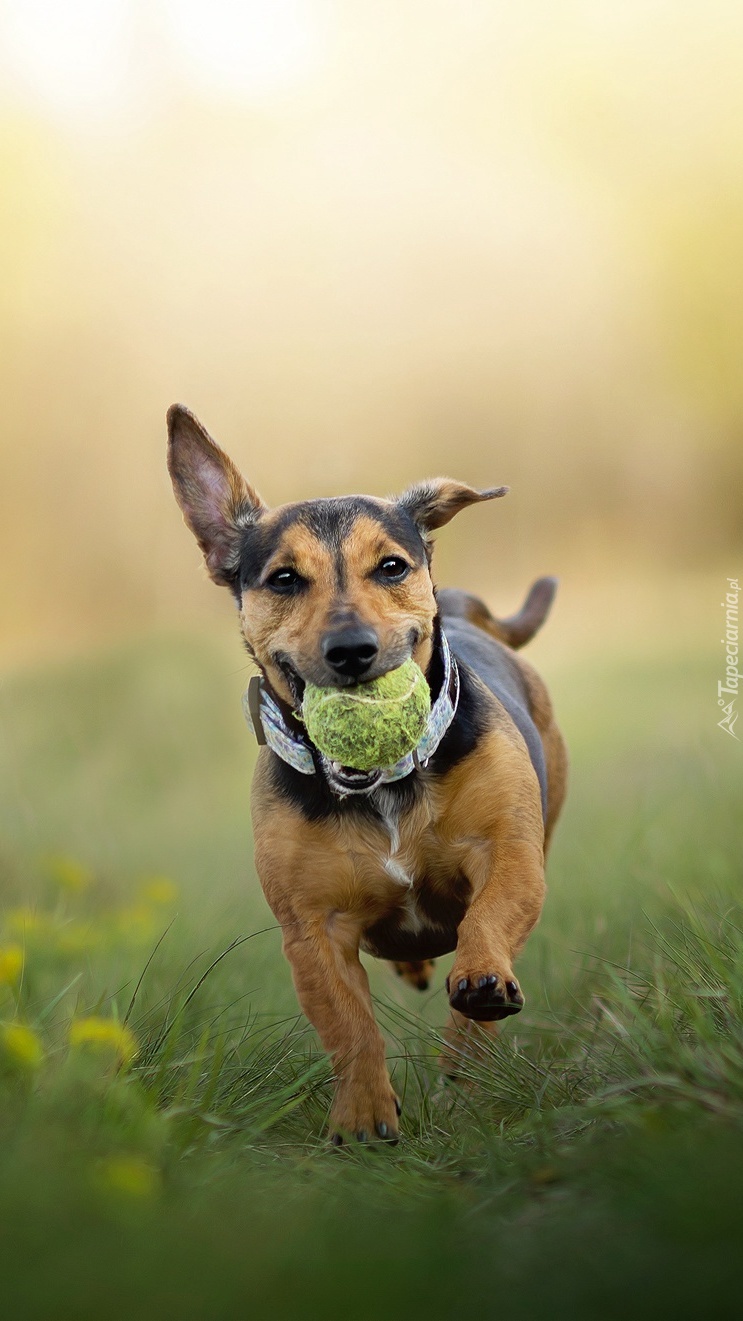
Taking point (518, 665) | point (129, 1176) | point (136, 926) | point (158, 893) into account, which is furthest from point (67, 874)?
point (129, 1176)

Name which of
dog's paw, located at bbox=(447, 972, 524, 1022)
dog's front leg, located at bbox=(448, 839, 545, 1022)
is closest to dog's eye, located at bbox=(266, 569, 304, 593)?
dog's front leg, located at bbox=(448, 839, 545, 1022)

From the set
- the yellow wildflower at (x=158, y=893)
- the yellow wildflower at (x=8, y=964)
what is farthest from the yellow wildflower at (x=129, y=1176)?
the yellow wildflower at (x=158, y=893)

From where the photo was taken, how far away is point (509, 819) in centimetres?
411

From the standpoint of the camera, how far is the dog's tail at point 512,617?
5.99m

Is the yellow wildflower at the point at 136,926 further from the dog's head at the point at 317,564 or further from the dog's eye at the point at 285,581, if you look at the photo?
the dog's eye at the point at 285,581

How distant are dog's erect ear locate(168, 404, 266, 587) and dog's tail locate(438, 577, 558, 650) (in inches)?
55.3

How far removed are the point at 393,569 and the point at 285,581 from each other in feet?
1.16

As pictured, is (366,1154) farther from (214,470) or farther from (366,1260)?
(214,470)

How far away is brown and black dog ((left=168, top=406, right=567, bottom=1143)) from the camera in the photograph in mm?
3734

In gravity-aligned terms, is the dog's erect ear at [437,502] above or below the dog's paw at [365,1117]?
above

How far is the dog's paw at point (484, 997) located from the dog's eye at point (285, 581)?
4.51 ft

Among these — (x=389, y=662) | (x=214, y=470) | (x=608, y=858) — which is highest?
(x=214, y=470)

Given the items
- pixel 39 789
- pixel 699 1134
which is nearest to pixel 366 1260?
pixel 699 1134

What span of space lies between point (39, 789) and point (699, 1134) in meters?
6.61
